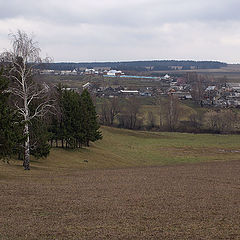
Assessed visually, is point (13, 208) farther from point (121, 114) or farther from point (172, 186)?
point (121, 114)

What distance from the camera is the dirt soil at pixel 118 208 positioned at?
12.8 meters

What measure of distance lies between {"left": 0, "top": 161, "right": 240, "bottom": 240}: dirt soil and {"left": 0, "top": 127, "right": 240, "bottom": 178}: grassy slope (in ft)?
21.2

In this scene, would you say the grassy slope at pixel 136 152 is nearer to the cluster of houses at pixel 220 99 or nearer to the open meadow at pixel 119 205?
the open meadow at pixel 119 205

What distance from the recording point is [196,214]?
15672mm

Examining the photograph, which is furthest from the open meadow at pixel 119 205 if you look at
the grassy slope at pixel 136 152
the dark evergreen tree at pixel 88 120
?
the dark evergreen tree at pixel 88 120

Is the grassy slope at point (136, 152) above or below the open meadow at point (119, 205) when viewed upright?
below

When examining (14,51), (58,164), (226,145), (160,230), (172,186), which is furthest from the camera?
(226,145)

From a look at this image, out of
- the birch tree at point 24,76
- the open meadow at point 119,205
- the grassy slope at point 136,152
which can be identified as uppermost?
the birch tree at point 24,76

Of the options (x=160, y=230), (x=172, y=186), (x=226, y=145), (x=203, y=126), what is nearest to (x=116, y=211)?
(x=160, y=230)

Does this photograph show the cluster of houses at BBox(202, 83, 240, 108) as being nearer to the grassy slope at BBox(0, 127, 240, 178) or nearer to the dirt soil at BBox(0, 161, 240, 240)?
the grassy slope at BBox(0, 127, 240, 178)

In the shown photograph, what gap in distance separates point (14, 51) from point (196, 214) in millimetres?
18733

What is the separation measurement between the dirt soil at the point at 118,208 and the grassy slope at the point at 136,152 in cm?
646

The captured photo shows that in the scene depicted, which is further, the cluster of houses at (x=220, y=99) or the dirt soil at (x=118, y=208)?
the cluster of houses at (x=220, y=99)

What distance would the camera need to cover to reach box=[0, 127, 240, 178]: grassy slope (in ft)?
122
